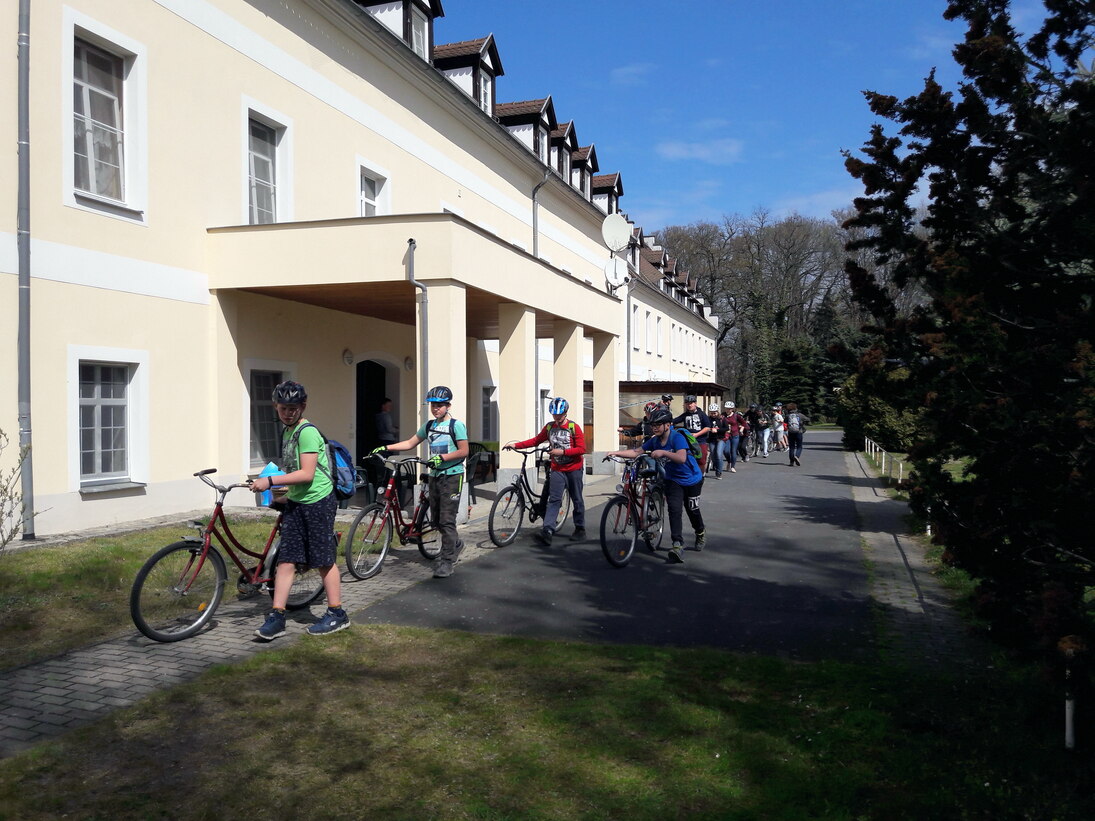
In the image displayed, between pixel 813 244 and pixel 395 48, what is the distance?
182 ft

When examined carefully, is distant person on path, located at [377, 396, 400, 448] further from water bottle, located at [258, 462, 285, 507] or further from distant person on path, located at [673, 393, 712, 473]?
water bottle, located at [258, 462, 285, 507]

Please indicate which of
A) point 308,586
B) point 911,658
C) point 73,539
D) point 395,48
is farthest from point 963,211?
point 395,48

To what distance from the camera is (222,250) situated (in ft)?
40.5

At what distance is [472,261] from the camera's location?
12945mm

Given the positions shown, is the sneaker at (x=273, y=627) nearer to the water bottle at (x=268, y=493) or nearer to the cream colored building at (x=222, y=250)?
the water bottle at (x=268, y=493)

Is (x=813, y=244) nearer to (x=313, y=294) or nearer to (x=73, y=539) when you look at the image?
(x=313, y=294)

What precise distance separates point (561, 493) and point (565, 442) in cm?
60

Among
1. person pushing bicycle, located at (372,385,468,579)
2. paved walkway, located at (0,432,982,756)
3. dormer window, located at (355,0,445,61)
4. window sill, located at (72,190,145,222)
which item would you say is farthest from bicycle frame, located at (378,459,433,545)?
dormer window, located at (355,0,445,61)

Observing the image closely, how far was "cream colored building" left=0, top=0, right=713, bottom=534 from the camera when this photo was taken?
9.88 metres

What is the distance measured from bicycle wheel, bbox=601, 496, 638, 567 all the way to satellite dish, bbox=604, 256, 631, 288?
14.4 m

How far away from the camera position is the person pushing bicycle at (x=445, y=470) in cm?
850

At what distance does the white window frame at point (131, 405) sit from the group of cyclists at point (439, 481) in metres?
3.79

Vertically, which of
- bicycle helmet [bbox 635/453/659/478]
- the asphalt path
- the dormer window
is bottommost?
the asphalt path

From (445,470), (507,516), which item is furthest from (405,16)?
(445,470)
